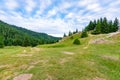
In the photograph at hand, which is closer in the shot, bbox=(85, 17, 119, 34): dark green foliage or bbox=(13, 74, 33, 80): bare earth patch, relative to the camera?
bbox=(13, 74, 33, 80): bare earth patch

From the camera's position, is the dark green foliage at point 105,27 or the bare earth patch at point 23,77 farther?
the dark green foliage at point 105,27

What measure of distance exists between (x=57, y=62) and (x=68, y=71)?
4.93 m

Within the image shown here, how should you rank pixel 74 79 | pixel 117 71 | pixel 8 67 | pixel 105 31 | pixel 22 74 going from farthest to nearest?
pixel 105 31
pixel 8 67
pixel 117 71
pixel 22 74
pixel 74 79

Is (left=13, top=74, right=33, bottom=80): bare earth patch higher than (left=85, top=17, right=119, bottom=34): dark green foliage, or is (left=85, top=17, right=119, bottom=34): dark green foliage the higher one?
(left=85, top=17, right=119, bottom=34): dark green foliage

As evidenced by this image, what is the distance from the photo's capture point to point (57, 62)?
30.3 metres

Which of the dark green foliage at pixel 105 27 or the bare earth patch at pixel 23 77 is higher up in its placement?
the dark green foliage at pixel 105 27

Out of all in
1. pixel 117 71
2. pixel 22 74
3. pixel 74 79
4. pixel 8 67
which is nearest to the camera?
pixel 74 79

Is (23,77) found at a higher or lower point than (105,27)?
lower

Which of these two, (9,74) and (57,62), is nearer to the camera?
(9,74)

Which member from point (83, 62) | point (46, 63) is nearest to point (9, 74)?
point (46, 63)

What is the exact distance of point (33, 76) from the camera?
79.6ft

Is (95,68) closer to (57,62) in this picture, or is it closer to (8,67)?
(57,62)

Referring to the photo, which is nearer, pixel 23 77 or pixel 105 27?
pixel 23 77

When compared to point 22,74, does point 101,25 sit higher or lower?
higher
